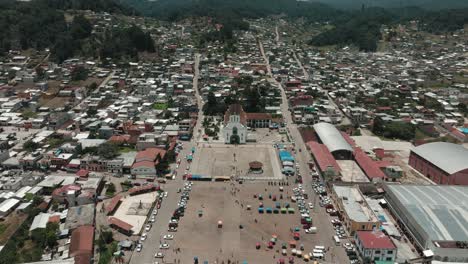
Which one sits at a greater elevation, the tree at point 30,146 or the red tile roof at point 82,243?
the tree at point 30,146

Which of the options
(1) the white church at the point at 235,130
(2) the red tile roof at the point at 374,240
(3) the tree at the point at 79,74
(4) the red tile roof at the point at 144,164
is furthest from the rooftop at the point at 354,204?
(3) the tree at the point at 79,74

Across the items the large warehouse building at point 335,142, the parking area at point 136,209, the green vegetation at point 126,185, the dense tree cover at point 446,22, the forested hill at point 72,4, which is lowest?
the parking area at point 136,209

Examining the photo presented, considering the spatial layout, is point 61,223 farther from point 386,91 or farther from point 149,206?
point 386,91

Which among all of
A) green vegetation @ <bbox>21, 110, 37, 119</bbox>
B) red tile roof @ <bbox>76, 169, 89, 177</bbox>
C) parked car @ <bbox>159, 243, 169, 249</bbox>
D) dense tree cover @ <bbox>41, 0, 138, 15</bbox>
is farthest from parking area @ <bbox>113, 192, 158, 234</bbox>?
dense tree cover @ <bbox>41, 0, 138, 15</bbox>

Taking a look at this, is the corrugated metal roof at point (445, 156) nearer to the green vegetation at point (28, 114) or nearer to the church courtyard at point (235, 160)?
the church courtyard at point (235, 160)

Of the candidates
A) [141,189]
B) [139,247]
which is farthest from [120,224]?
[141,189]

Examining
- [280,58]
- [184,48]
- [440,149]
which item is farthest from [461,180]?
[184,48]

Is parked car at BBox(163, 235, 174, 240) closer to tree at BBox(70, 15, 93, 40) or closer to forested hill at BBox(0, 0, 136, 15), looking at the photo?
tree at BBox(70, 15, 93, 40)

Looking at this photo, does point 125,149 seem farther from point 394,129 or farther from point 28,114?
point 394,129
